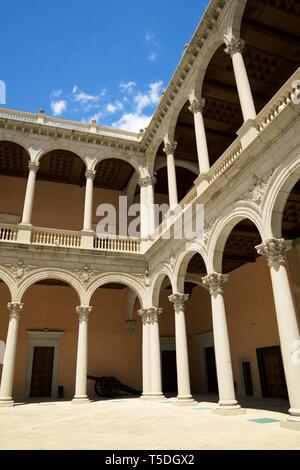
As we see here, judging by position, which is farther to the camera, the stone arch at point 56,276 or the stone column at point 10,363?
the stone arch at point 56,276

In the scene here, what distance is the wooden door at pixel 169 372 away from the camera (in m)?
17.5

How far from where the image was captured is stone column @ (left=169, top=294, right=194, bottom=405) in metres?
11.2

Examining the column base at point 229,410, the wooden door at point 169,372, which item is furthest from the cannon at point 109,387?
the column base at point 229,410

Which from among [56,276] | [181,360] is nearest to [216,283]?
[181,360]

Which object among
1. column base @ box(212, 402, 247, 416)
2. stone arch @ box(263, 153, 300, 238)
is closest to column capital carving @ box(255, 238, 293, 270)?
stone arch @ box(263, 153, 300, 238)

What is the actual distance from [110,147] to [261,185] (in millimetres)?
10418

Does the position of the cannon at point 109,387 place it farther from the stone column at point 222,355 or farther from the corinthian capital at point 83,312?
the stone column at point 222,355

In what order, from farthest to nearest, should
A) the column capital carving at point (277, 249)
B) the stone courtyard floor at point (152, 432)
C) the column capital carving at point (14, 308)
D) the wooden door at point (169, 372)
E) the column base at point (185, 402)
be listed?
the wooden door at point (169, 372) < the column capital carving at point (14, 308) < the column base at point (185, 402) < the column capital carving at point (277, 249) < the stone courtyard floor at point (152, 432)

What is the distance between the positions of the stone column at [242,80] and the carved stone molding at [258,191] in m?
1.87

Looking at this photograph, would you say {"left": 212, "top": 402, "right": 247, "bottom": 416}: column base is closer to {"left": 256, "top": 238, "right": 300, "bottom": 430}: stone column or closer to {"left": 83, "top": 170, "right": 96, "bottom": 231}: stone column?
{"left": 256, "top": 238, "right": 300, "bottom": 430}: stone column

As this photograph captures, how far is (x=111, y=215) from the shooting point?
19578mm

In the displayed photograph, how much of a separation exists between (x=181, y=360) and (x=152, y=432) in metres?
5.55

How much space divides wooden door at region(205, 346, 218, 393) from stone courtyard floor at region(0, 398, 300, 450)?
28.3 feet

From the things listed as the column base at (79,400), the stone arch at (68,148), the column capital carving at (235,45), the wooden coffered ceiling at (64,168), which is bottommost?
the column base at (79,400)
